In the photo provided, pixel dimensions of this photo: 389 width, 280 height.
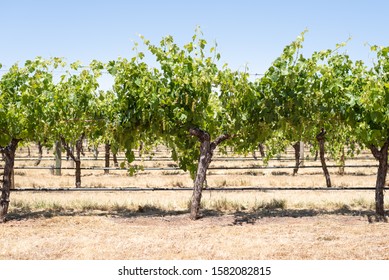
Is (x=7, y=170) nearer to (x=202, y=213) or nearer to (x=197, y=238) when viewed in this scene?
(x=202, y=213)

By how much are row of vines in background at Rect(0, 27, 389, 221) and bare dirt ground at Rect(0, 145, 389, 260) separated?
1256 mm

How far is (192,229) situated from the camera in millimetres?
10609

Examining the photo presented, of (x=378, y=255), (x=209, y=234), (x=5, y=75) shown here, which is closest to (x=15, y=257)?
(x=209, y=234)

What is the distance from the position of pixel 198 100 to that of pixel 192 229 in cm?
313

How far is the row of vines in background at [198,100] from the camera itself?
10.6m

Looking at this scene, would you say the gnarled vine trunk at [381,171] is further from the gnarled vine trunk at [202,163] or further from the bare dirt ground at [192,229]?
the gnarled vine trunk at [202,163]

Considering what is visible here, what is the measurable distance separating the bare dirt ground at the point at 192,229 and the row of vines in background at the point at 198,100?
126 centimetres

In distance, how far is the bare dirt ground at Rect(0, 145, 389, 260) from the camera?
8359 millimetres

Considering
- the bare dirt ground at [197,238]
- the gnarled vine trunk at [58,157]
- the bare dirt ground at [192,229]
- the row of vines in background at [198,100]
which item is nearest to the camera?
the bare dirt ground at [197,238]

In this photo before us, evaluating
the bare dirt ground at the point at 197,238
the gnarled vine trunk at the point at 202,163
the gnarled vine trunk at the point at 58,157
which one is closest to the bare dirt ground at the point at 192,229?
the bare dirt ground at the point at 197,238

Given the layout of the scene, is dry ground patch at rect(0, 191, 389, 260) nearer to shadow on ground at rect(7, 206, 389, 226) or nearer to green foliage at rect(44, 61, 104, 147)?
shadow on ground at rect(7, 206, 389, 226)

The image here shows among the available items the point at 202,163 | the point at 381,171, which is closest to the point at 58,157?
the point at 202,163

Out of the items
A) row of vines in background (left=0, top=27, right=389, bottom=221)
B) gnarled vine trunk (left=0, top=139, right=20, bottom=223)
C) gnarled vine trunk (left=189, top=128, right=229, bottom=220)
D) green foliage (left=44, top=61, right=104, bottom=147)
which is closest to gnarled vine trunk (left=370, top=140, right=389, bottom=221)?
row of vines in background (left=0, top=27, right=389, bottom=221)

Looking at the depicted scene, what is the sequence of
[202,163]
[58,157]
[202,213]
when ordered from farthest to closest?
[58,157] → [202,213] → [202,163]
